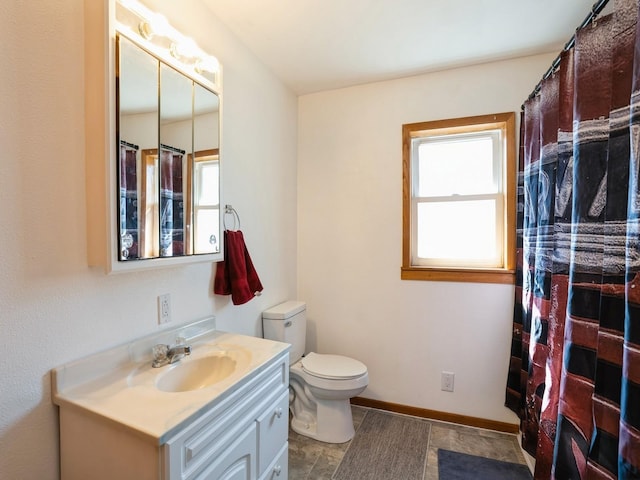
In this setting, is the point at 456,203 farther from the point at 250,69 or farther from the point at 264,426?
the point at 264,426

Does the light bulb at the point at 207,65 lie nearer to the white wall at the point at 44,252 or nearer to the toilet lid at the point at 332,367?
the white wall at the point at 44,252

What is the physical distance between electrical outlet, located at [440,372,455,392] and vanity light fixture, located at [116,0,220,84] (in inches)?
94.2

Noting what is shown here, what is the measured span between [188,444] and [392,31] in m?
2.16

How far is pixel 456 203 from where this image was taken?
2.28 m

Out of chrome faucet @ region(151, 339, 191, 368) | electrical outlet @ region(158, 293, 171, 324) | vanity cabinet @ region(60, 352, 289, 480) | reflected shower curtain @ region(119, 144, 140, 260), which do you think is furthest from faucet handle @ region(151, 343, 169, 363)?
reflected shower curtain @ region(119, 144, 140, 260)

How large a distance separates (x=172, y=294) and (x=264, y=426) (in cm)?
70

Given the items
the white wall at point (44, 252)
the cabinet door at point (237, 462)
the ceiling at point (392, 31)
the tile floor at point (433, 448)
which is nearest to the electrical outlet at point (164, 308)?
the white wall at point (44, 252)

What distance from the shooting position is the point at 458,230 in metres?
2.28

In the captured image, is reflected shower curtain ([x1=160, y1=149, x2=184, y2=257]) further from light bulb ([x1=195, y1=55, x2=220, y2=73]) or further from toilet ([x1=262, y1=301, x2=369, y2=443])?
toilet ([x1=262, y1=301, x2=369, y2=443])

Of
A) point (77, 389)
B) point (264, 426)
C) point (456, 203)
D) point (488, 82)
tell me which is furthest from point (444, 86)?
point (77, 389)

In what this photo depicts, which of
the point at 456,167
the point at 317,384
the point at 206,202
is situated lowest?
the point at 317,384

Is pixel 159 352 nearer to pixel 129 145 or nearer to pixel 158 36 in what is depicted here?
pixel 129 145

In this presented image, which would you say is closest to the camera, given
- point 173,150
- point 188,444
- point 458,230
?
point 188,444

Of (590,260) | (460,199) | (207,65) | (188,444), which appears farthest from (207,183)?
(460,199)
